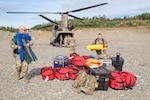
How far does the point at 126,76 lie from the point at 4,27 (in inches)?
1311

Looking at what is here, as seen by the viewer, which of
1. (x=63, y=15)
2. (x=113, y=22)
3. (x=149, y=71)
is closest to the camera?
(x=149, y=71)

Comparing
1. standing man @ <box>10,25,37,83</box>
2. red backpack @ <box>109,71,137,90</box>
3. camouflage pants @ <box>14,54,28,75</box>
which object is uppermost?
standing man @ <box>10,25,37,83</box>

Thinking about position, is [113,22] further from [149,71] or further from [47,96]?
[47,96]

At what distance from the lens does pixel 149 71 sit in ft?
36.7

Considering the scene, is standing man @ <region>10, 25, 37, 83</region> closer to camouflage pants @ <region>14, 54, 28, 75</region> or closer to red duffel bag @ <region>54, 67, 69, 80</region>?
camouflage pants @ <region>14, 54, 28, 75</region>

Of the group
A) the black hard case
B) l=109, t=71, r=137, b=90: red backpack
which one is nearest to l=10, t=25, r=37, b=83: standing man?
the black hard case

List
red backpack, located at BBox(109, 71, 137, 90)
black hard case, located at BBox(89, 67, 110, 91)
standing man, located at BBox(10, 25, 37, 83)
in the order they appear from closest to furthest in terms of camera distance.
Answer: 1. black hard case, located at BBox(89, 67, 110, 91)
2. red backpack, located at BBox(109, 71, 137, 90)
3. standing man, located at BBox(10, 25, 37, 83)

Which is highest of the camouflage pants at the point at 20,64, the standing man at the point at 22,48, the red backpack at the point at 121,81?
the standing man at the point at 22,48

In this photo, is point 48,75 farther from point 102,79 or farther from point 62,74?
point 102,79

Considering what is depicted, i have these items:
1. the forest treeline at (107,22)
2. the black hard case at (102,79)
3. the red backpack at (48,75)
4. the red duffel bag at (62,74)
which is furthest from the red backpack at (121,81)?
the forest treeline at (107,22)

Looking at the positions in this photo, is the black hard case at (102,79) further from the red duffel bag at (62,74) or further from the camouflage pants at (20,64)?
the camouflage pants at (20,64)

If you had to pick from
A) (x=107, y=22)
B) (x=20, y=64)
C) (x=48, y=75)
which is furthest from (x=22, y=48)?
(x=107, y=22)

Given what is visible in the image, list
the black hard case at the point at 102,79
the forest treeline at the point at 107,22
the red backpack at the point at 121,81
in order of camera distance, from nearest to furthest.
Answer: the black hard case at the point at 102,79 → the red backpack at the point at 121,81 → the forest treeline at the point at 107,22

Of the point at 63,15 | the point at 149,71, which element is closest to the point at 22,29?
the point at 149,71
